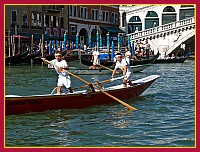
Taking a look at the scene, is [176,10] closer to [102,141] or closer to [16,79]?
[16,79]

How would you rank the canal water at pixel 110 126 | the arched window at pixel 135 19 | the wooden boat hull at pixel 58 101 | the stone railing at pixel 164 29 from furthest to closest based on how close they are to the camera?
the arched window at pixel 135 19
the stone railing at pixel 164 29
the wooden boat hull at pixel 58 101
the canal water at pixel 110 126

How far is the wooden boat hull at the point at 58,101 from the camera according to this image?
15.4ft

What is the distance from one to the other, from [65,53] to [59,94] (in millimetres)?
10135

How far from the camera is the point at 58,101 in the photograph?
198 inches

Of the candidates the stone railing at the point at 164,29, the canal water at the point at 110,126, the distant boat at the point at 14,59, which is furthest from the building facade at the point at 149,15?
the canal water at the point at 110,126

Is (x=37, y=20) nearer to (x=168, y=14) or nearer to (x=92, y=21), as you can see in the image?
(x=92, y=21)

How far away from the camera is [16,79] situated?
9.66 meters

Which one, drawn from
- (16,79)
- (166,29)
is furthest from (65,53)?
(166,29)

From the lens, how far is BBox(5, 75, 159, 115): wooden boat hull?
470cm

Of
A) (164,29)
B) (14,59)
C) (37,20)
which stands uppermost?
(37,20)

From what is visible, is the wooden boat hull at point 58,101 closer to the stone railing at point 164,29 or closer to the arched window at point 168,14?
the stone railing at point 164,29

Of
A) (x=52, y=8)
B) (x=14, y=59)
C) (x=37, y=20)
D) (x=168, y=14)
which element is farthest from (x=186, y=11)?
(x=14, y=59)

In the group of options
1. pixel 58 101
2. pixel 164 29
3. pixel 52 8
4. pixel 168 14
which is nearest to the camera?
pixel 58 101

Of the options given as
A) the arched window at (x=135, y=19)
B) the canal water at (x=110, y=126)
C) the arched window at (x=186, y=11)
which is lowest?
the canal water at (x=110, y=126)
